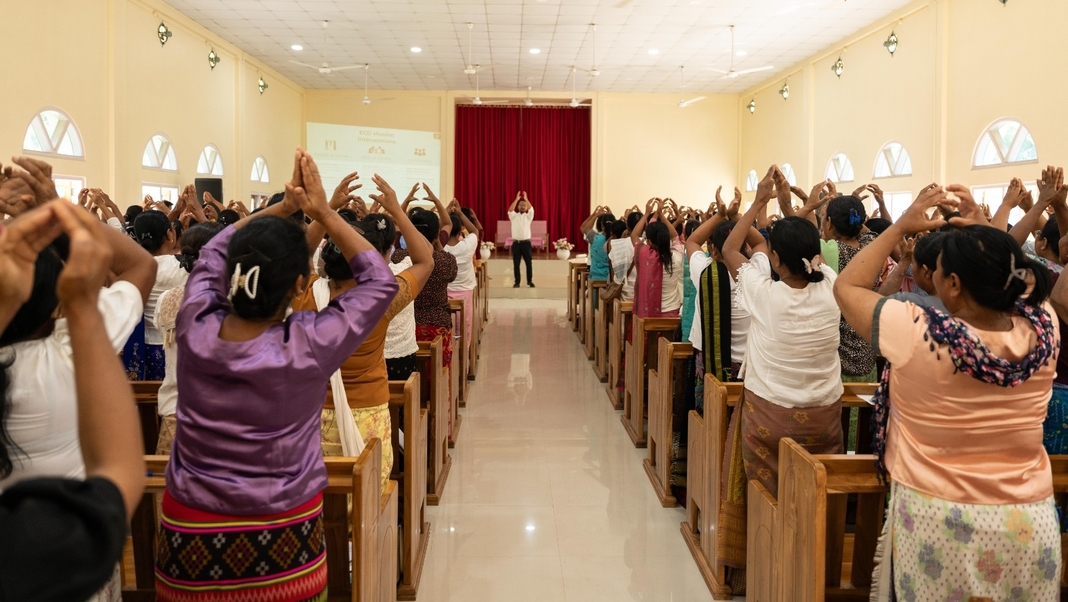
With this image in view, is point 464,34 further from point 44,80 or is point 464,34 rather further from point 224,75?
point 44,80

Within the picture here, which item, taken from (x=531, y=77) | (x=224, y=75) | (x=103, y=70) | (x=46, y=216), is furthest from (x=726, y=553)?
(x=531, y=77)

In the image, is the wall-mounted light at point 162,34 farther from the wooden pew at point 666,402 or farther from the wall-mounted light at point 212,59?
the wooden pew at point 666,402

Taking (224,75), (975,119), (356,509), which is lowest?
(356,509)

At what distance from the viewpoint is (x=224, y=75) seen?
38.8 feet

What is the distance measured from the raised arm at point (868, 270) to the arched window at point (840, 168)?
10.3m

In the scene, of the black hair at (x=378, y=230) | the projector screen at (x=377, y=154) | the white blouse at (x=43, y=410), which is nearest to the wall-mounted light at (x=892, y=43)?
the projector screen at (x=377, y=154)

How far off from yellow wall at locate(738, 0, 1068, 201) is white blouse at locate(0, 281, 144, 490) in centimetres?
792

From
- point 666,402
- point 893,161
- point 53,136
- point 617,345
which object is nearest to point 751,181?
point 893,161

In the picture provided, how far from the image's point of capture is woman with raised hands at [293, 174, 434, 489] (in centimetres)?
227

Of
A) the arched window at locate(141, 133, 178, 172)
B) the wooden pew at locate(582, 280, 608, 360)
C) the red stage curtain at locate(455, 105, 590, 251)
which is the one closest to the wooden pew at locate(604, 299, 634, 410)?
the wooden pew at locate(582, 280, 608, 360)

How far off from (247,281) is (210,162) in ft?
36.0

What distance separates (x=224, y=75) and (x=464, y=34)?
372 centimetres

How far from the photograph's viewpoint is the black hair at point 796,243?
2465mm

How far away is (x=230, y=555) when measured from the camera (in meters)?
1.57
